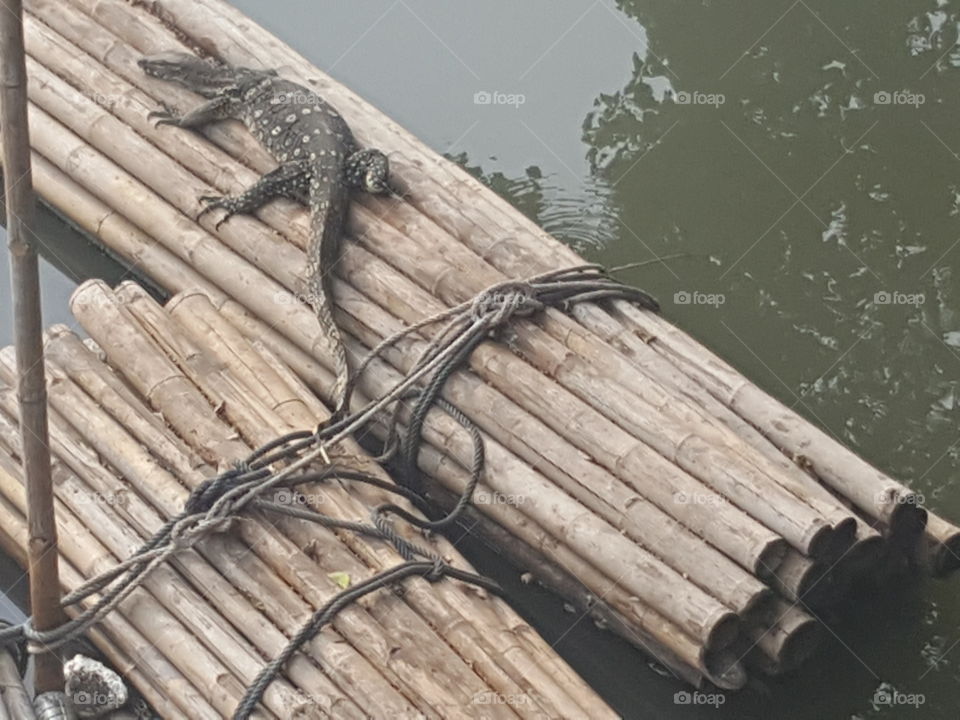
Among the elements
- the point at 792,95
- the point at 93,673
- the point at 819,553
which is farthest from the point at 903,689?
the point at 792,95

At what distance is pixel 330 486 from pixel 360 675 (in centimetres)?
109

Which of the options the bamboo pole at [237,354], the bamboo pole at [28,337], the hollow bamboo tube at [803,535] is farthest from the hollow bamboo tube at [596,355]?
the bamboo pole at [28,337]

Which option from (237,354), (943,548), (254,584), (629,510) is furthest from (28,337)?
(943,548)

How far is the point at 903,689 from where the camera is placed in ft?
23.5

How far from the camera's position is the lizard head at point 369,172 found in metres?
8.16

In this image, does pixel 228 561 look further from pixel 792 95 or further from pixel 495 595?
pixel 792 95

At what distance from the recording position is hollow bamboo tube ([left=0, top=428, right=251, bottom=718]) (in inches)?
241

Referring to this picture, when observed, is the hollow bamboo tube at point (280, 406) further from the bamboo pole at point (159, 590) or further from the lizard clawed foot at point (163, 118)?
the lizard clawed foot at point (163, 118)

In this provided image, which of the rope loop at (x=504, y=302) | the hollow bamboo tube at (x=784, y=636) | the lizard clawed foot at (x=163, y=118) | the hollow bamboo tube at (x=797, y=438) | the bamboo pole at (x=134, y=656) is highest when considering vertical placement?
the lizard clawed foot at (x=163, y=118)

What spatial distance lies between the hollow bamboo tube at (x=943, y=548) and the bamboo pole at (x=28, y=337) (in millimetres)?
3800

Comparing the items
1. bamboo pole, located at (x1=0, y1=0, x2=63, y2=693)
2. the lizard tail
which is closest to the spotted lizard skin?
the lizard tail

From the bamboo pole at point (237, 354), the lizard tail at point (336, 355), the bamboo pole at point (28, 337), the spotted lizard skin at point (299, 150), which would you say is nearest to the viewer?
the bamboo pole at point (28, 337)

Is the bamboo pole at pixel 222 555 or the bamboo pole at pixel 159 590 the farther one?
the bamboo pole at pixel 159 590

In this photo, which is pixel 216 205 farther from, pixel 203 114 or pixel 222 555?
pixel 222 555
